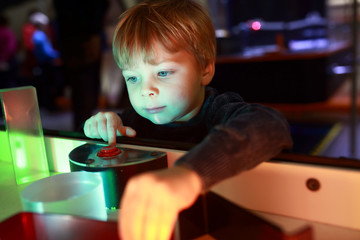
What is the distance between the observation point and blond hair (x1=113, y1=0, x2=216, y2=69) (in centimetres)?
69

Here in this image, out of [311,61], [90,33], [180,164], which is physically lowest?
[311,61]

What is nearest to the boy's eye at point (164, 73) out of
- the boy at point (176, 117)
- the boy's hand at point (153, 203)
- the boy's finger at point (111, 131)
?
the boy at point (176, 117)

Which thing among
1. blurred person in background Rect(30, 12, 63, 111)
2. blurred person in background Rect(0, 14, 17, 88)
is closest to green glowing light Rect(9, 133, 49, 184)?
blurred person in background Rect(0, 14, 17, 88)

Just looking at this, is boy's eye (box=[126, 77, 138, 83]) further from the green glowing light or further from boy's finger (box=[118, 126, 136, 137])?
the green glowing light

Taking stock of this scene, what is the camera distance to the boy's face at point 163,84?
676 mm

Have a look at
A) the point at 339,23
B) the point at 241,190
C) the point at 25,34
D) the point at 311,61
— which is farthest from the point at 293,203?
the point at 25,34

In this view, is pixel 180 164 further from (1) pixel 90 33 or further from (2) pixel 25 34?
(2) pixel 25 34

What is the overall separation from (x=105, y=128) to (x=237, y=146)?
36 cm

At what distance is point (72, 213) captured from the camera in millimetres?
470

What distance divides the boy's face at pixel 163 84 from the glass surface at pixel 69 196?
20 centimetres

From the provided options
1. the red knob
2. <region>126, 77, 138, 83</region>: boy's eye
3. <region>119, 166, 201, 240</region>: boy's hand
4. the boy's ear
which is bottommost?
the red knob

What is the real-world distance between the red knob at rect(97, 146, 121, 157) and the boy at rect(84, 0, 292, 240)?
Result: 0.07m

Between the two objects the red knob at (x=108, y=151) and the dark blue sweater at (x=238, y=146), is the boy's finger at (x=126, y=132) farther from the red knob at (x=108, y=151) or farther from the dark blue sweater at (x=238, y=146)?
the dark blue sweater at (x=238, y=146)

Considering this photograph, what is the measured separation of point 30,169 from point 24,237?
27 cm
